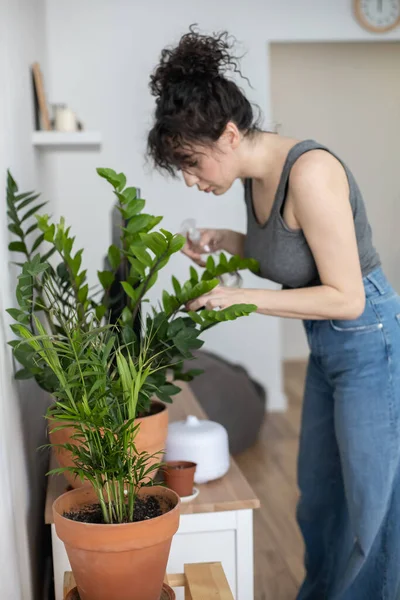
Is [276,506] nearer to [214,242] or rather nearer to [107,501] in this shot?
[214,242]

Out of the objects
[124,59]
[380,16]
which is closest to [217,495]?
[124,59]

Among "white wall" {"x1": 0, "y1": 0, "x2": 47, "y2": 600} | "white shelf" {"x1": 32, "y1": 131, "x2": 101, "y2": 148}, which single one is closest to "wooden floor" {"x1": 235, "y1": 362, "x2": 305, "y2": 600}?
"white wall" {"x1": 0, "y1": 0, "x2": 47, "y2": 600}

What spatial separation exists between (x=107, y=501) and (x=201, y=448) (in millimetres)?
507

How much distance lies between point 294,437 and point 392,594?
7.41 ft

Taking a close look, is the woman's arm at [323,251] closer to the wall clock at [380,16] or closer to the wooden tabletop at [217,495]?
the wooden tabletop at [217,495]

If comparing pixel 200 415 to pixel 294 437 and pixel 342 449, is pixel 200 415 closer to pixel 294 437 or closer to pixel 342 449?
pixel 342 449

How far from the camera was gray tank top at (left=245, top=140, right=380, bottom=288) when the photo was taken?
5.50 feet

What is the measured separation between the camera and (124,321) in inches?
59.8

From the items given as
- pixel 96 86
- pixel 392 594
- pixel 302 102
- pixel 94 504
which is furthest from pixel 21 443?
pixel 302 102

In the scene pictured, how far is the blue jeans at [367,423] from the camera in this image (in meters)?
1.73

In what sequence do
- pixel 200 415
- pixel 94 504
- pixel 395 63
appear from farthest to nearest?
pixel 395 63
pixel 200 415
pixel 94 504

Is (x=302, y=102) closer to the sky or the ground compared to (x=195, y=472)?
closer to the sky

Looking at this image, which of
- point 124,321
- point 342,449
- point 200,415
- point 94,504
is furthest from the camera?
point 200,415

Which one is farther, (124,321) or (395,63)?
(395,63)
